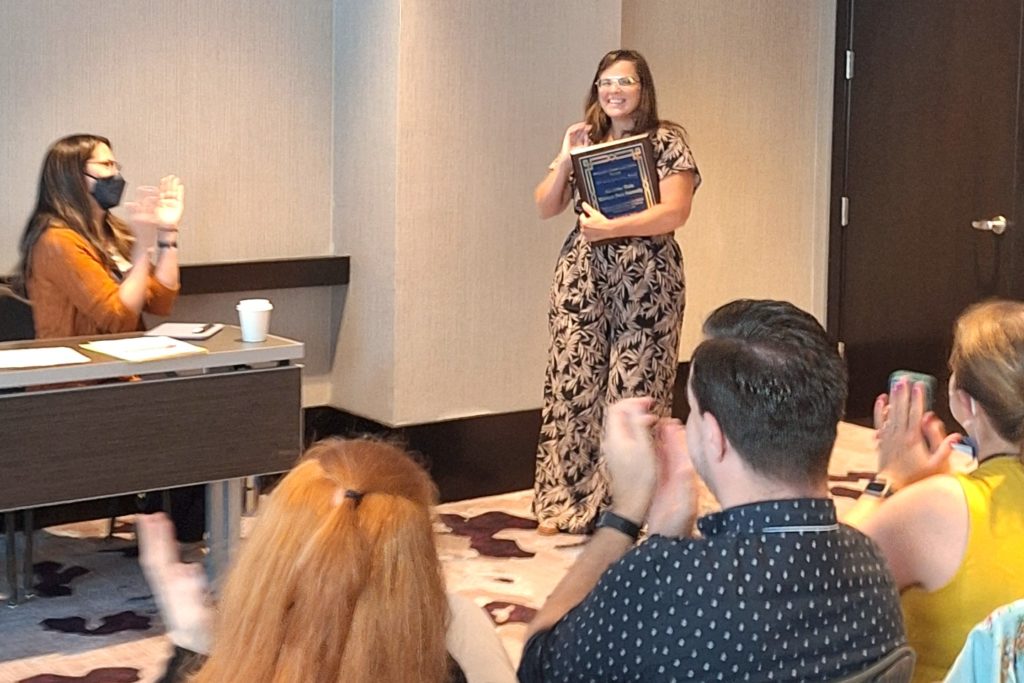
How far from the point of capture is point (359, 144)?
536cm

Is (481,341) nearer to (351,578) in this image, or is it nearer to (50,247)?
(50,247)

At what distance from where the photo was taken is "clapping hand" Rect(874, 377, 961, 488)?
2264 millimetres

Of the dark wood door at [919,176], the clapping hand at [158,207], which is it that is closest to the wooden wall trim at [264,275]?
the clapping hand at [158,207]

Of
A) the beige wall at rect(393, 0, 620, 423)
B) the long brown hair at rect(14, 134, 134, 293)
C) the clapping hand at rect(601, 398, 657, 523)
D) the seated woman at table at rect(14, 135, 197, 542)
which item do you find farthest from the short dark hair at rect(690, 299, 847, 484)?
the beige wall at rect(393, 0, 620, 423)

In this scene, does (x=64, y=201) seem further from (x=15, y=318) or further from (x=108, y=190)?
(x=15, y=318)

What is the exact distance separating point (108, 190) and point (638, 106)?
1.68m

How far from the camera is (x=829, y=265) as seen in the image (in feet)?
21.9

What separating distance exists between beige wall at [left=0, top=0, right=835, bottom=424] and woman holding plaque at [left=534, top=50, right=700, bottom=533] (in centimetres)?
50

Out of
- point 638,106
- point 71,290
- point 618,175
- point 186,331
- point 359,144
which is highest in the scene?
point 638,106

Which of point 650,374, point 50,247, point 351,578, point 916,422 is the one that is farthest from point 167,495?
point 351,578

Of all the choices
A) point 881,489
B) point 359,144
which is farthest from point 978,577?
point 359,144

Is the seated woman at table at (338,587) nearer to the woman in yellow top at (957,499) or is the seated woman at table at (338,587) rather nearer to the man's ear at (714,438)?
the man's ear at (714,438)

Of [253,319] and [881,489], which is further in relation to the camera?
[253,319]

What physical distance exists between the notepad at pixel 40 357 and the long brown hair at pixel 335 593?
7.48 ft
